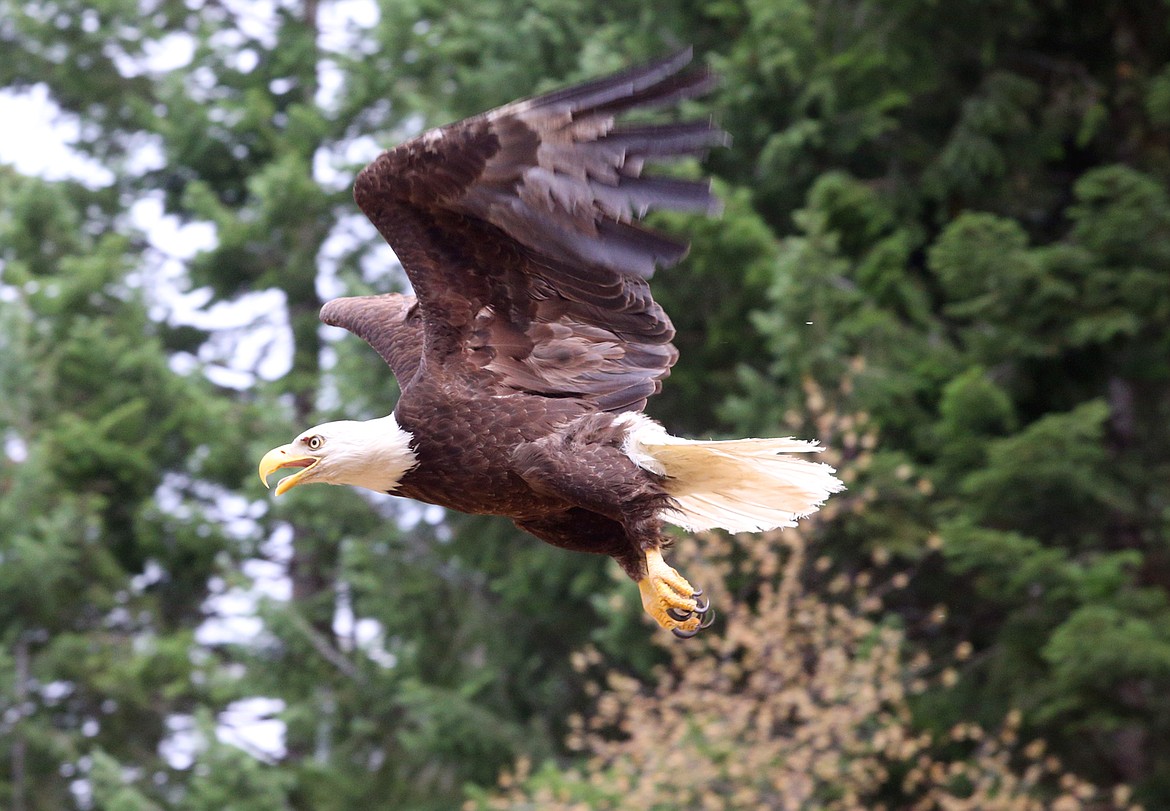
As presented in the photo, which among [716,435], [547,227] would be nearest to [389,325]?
[547,227]

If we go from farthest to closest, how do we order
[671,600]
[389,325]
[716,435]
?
[716,435] → [389,325] → [671,600]

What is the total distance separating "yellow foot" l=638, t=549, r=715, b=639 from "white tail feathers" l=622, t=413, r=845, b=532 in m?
0.16

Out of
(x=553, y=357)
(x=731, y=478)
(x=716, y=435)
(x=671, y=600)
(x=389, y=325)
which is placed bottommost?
(x=716, y=435)

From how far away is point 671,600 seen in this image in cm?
502

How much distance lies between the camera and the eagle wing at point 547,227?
Answer: 182 inches

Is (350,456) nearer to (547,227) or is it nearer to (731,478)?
(547,227)

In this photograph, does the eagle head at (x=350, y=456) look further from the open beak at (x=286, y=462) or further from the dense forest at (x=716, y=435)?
the dense forest at (x=716, y=435)

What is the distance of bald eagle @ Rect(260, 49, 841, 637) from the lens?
4.73 m

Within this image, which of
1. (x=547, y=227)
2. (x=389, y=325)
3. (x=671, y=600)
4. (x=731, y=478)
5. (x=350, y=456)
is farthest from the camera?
(x=389, y=325)

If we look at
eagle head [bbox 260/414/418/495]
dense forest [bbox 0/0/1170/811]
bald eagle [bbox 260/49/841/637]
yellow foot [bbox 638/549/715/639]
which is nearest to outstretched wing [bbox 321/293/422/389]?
bald eagle [bbox 260/49/841/637]

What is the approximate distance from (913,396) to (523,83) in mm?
3881

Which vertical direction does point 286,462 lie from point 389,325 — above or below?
below

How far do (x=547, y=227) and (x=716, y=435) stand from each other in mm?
6702

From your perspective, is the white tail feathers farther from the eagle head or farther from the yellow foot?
the eagle head
